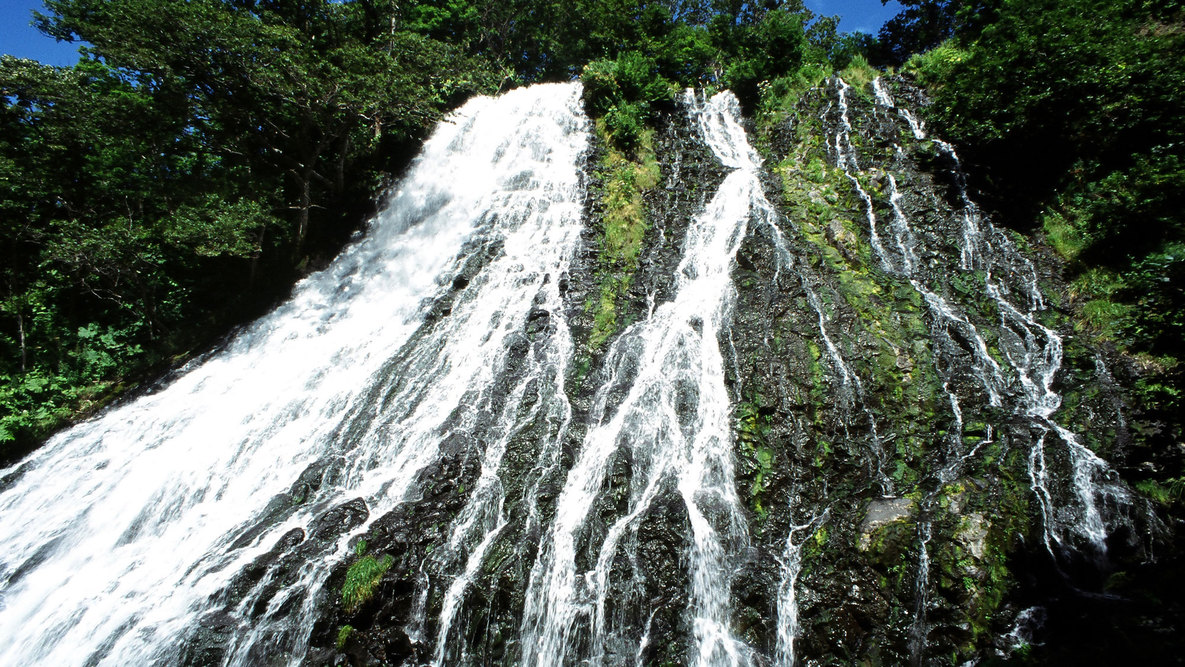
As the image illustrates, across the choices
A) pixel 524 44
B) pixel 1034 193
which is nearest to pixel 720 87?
pixel 1034 193

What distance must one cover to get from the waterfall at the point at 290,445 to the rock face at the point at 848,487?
516 millimetres

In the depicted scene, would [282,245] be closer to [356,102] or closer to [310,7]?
[356,102]

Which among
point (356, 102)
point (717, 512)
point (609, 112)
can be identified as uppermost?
point (609, 112)

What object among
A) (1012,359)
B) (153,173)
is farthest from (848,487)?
(153,173)

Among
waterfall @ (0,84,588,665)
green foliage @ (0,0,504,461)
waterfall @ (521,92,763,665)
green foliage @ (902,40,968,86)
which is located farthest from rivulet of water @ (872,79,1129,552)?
green foliage @ (0,0,504,461)

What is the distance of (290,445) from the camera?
8789 millimetres

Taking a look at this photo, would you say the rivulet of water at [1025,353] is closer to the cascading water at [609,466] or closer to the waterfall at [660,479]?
the cascading water at [609,466]

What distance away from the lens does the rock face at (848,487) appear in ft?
19.1

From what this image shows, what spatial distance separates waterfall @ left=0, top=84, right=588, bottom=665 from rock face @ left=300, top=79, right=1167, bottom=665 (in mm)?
516

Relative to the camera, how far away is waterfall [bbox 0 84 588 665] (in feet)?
21.4

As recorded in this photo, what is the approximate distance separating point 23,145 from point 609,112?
16103 millimetres

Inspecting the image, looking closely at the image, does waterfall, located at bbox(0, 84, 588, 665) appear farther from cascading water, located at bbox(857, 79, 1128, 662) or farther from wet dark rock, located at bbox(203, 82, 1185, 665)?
cascading water, located at bbox(857, 79, 1128, 662)

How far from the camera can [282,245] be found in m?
14.5

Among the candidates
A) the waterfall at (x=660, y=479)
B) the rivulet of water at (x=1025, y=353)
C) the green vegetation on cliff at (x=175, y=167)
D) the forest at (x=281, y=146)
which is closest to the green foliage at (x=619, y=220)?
the green vegetation on cliff at (x=175, y=167)
